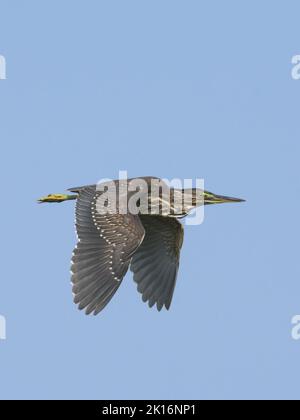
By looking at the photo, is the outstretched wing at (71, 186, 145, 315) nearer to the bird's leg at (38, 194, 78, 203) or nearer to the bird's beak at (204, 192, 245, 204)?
the bird's leg at (38, 194, 78, 203)

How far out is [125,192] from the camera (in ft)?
39.5

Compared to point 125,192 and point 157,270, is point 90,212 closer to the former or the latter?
point 125,192

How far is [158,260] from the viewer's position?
1282 cm

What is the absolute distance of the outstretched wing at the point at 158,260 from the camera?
12.7m

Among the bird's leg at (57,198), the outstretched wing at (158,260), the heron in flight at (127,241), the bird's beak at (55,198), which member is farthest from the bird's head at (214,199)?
the bird's beak at (55,198)


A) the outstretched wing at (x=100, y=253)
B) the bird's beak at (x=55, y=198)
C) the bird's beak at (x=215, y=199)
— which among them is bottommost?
the outstretched wing at (x=100, y=253)

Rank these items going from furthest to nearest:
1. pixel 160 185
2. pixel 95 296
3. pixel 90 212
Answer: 1. pixel 160 185
2. pixel 90 212
3. pixel 95 296

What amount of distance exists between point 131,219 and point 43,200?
6.36ft

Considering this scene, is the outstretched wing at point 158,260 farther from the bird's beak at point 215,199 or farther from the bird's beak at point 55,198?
the bird's beak at point 55,198

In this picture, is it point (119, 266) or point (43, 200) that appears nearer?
point (119, 266)

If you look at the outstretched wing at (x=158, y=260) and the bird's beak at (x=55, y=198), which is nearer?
the outstretched wing at (x=158, y=260)

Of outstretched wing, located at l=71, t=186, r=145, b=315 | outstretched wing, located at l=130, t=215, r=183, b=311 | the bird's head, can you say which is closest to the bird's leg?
outstretched wing, located at l=130, t=215, r=183, b=311

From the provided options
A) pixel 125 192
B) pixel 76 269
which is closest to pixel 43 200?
pixel 125 192

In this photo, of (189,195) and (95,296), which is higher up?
(189,195)
